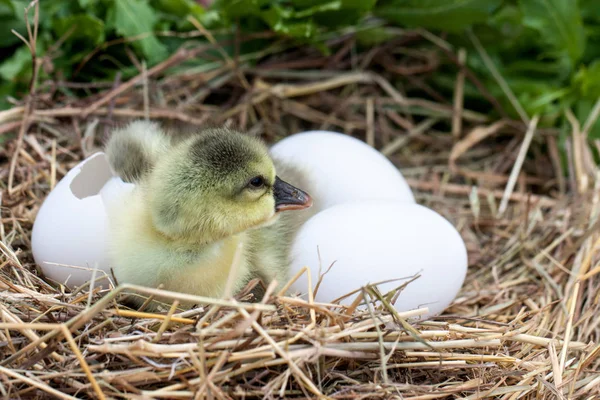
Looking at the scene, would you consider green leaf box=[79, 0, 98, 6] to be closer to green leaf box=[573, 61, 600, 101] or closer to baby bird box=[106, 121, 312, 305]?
baby bird box=[106, 121, 312, 305]

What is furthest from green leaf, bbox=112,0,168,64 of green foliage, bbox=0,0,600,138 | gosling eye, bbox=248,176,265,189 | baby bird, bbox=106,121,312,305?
gosling eye, bbox=248,176,265,189

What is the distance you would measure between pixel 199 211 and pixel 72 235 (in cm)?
38

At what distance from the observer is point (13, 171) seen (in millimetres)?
1814

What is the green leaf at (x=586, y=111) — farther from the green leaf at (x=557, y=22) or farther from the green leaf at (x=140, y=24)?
the green leaf at (x=140, y=24)

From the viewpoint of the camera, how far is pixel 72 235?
1.51m

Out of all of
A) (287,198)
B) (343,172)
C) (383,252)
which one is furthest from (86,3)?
(383,252)

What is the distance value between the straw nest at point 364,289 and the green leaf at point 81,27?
16 cm

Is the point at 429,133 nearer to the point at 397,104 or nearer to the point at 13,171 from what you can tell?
the point at 397,104

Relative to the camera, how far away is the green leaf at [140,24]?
213 centimetres

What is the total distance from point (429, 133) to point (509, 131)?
29 cm

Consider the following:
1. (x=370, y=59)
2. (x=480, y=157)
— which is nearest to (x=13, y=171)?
(x=370, y=59)

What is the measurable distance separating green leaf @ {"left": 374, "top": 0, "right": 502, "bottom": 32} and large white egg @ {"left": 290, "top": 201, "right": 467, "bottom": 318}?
0.99 metres

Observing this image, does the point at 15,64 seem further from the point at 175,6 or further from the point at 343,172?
the point at 343,172

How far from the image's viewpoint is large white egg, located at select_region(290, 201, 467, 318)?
1.48 m
